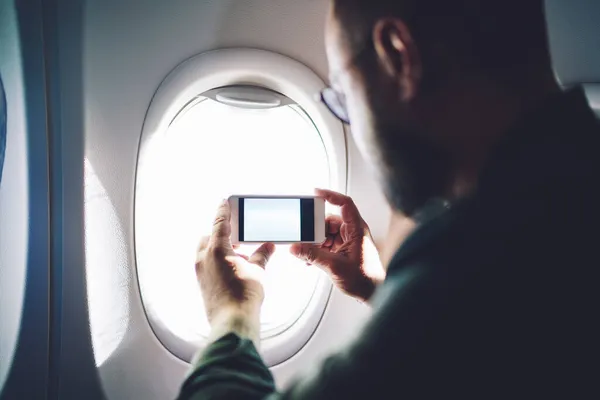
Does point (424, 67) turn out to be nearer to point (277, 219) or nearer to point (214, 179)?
point (277, 219)

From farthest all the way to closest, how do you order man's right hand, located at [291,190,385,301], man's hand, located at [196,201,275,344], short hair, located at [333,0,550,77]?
man's right hand, located at [291,190,385,301] → man's hand, located at [196,201,275,344] → short hair, located at [333,0,550,77]

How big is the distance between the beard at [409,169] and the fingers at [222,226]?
0.34 metres

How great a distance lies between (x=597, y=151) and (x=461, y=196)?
0.15 metres

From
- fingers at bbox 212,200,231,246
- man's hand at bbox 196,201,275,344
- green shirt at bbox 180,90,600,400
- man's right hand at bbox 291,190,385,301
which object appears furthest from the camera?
man's right hand at bbox 291,190,385,301

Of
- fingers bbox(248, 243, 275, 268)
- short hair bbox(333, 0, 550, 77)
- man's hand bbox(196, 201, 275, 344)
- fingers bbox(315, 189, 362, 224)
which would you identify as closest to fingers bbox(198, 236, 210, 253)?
man's hand bbox(196, 201, 275, 344)

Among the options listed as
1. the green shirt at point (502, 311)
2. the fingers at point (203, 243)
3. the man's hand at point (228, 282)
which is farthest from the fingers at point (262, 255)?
the green shirt at point (502, 311)

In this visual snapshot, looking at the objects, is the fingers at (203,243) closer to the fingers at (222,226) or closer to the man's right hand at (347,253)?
the fingers at (222,226)

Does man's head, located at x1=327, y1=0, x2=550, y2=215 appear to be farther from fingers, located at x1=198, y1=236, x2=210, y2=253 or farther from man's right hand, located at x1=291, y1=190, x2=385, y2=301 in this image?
fingers, located at x1=198, y1=236, x2=210, y2=253

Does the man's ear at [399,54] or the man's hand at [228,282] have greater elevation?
the man's ear at [399,54]

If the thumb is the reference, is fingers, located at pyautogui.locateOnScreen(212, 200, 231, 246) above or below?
above

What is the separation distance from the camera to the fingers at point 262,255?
85 cm

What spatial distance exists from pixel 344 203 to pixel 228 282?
328 mm

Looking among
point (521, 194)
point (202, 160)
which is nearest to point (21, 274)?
point (202, 160)

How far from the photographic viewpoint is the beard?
568 millimetres
